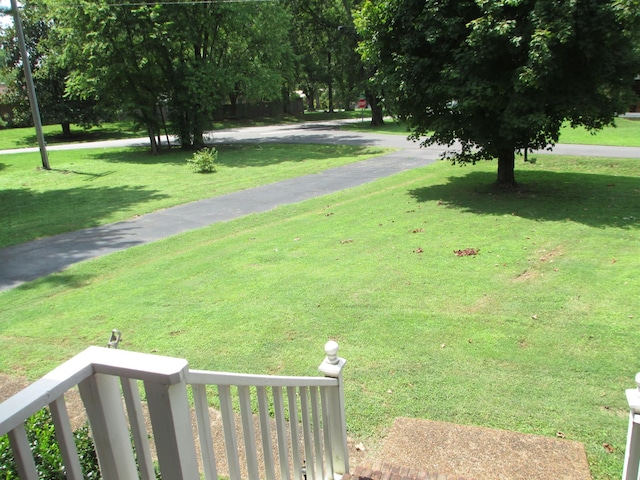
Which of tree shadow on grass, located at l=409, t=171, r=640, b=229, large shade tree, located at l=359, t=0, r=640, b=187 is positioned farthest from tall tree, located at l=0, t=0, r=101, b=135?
tree shadow on grass, located at l=409, t=171, r=640, b=229

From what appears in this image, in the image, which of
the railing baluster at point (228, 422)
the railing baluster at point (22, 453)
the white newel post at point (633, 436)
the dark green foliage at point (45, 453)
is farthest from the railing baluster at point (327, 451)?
the railing baluster at point (22, 453)

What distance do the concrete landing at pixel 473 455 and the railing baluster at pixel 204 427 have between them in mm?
1417

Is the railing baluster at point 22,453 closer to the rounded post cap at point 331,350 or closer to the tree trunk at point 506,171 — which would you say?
the rounded post cap at point 331,350

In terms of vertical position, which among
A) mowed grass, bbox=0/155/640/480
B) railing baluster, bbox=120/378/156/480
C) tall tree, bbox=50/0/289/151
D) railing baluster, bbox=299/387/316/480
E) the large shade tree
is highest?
tall tree, bbox=50/0/289/151

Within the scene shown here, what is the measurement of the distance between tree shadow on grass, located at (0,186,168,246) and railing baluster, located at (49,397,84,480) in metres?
9.92

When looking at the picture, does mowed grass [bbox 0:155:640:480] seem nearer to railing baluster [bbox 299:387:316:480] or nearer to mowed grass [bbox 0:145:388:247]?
railing baluster [bbox 299:387:316:480]

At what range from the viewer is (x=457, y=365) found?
4.57 meters

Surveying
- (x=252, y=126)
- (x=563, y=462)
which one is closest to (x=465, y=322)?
(x=563, y=462)

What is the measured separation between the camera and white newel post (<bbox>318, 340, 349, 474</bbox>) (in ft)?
9.53

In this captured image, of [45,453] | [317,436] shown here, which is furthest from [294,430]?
[45,453]

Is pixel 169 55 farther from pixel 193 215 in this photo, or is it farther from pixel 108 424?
pixel 108 424

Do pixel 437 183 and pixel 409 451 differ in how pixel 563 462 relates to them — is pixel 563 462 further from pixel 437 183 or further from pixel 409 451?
pixel 437 183

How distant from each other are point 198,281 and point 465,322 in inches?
149

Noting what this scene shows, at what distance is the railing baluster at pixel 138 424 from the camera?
1.39 meters
